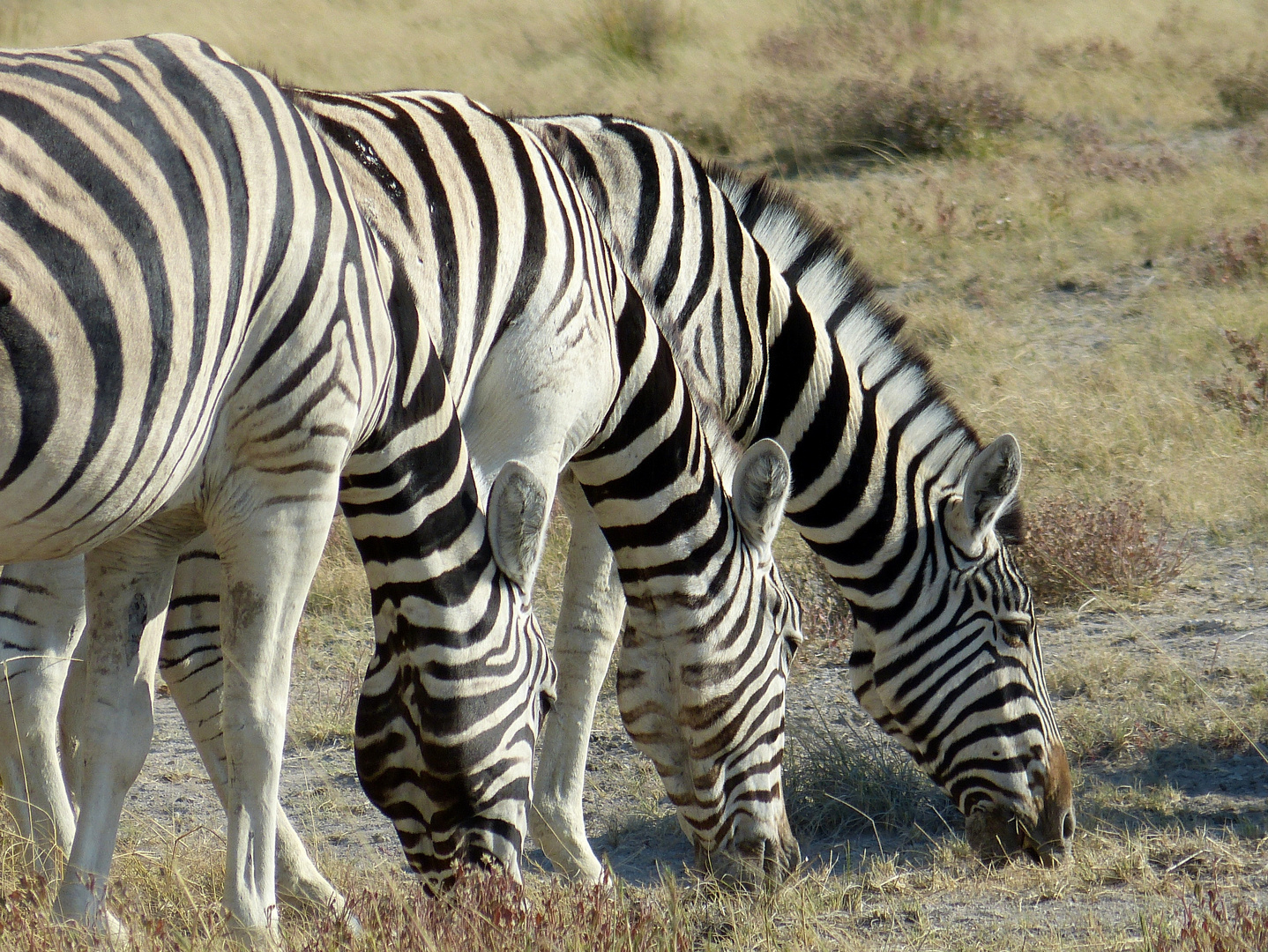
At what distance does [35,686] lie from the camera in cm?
345

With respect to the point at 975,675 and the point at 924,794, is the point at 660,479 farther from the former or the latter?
the point at 924,794

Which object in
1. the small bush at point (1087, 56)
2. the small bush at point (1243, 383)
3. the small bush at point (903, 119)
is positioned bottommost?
the small bush at point (1243, 383)

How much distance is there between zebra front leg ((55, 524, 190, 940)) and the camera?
9.09 feet

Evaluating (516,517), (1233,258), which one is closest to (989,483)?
(516,517)

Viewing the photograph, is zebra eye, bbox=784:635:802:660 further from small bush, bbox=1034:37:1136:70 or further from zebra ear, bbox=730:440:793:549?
small bush, bbox=1034:37:1136:70

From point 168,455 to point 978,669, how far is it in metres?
2.59

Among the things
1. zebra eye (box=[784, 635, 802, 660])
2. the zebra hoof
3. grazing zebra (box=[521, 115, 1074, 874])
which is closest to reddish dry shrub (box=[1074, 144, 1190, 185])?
grazing zebra (box=[521, 115, 1074, 874])

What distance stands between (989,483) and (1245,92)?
11.8 metres

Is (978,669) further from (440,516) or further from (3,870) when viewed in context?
(3,870)

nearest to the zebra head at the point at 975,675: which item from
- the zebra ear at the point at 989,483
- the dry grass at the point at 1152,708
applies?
the zebra ear at the point at 989,483

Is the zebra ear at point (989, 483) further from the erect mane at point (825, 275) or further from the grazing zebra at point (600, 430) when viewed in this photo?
the grazing zebra at point (600, 430)

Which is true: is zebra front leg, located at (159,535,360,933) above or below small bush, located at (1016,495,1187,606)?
below

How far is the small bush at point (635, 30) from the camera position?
1716 centimetres

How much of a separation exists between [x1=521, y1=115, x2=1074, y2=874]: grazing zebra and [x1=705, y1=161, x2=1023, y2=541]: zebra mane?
0.01 metres
